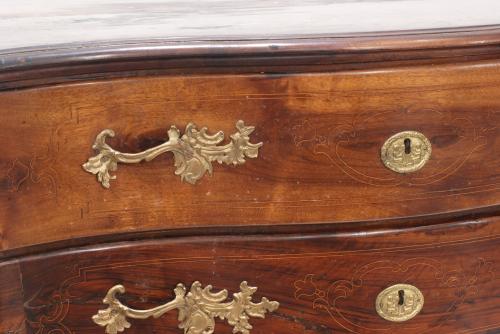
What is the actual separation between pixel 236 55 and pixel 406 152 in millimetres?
233

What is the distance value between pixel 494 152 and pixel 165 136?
0.39 metres

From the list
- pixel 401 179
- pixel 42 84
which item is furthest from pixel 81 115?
pixel 401 179

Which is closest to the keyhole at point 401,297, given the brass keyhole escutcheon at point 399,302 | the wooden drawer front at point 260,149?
the brass keyhole escutcheon at point 399,302

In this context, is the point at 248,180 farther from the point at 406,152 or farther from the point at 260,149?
the point at 406,152

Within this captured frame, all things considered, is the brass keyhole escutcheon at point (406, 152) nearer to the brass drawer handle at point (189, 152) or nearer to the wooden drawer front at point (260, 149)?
the wooden drawer front at point (260, 149)

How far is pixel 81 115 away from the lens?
2.80ft

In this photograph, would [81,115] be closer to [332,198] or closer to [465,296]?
[332,198]

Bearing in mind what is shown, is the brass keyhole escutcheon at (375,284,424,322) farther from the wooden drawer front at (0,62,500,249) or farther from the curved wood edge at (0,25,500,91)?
the curved wood edge at (0,25,500,91)

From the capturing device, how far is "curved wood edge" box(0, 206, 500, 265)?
90 cm

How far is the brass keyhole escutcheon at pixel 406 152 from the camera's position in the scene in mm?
914

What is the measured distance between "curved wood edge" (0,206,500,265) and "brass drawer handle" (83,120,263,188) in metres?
0.07

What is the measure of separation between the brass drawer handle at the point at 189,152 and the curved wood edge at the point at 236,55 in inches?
2.6

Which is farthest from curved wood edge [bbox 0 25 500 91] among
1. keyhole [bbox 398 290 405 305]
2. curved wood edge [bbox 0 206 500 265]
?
keyhole [bbox 398 290 405 305]

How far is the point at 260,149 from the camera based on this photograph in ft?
2.95
